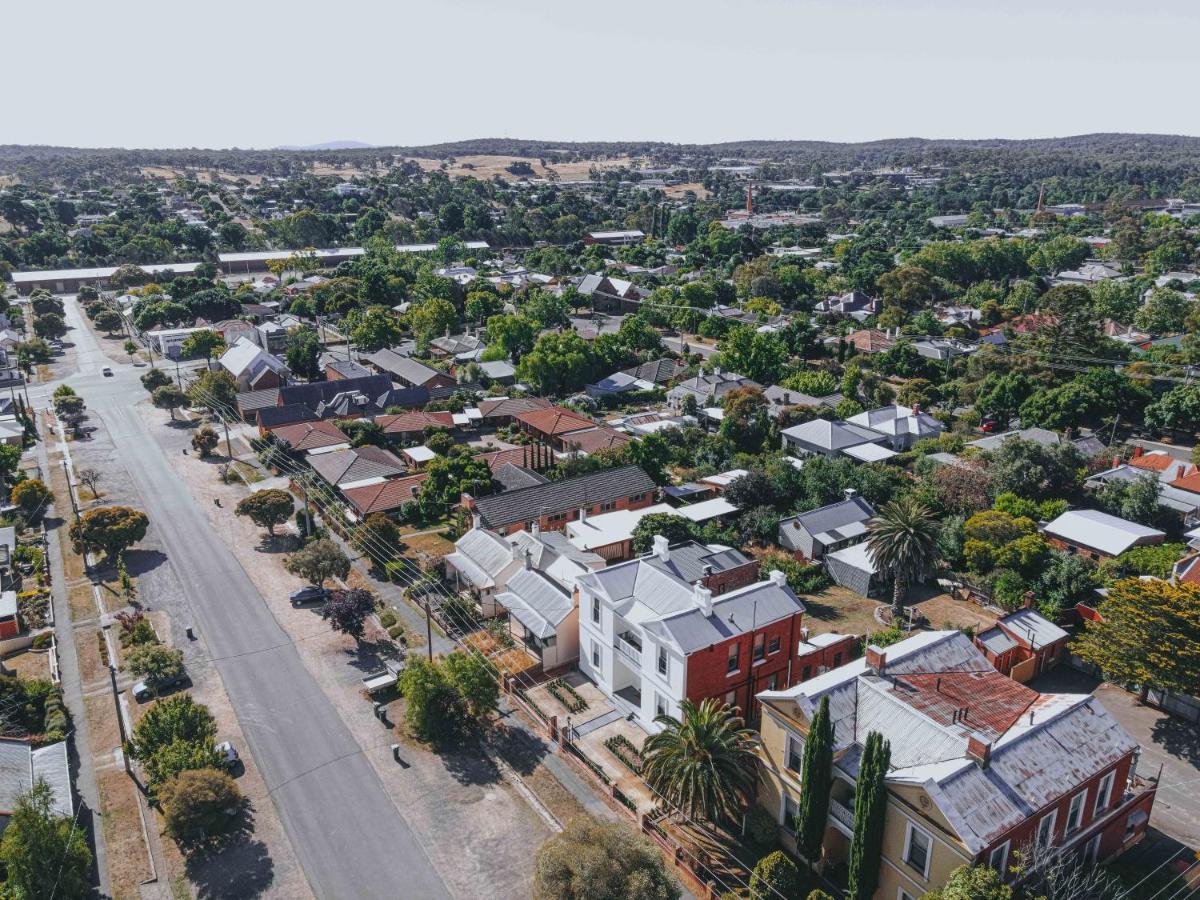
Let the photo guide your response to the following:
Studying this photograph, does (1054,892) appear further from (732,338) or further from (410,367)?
(410,367)

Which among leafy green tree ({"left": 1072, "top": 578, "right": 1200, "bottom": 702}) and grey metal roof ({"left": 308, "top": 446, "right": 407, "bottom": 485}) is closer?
leafy green tree ({"left": 1072, "top": 578, "right": 1200, "bottom": 702})

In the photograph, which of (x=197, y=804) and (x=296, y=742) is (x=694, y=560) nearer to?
(x=296, y=742)

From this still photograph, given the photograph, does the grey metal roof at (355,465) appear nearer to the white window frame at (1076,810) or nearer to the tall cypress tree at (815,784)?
the tall cypress tree at (815,784)

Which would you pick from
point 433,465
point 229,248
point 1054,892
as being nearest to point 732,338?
point 433,465

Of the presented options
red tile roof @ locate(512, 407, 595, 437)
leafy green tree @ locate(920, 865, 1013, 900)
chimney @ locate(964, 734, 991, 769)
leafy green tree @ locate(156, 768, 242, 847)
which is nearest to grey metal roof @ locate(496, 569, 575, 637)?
leafy green tree @ locate(156, 768, 242, 847)

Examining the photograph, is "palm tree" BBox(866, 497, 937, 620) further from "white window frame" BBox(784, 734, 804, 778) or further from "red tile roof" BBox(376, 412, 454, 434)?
"red tile roof" BBox(376, 412, 454, 434)

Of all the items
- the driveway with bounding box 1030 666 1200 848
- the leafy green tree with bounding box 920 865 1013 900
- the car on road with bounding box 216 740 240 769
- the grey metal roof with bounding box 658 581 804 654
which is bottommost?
the driveway with bounding box 1030 666 1200 848

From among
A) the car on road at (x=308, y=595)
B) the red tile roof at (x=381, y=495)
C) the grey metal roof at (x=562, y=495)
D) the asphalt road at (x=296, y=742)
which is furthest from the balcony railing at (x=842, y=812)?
the red tile roof at (x=381, y=495)
